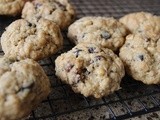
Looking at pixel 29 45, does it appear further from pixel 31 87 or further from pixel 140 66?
pixel 140 66

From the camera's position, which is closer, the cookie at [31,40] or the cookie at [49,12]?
the cookie at [31,40]

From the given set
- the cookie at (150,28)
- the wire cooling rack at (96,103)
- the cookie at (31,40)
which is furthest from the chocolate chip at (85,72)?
the cookie at (150,28)

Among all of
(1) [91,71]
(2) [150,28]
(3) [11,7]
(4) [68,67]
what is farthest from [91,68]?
(3) [11,7]

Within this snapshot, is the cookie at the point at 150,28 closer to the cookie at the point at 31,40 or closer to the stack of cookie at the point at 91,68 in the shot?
the stack of cookie at the point at 91,68

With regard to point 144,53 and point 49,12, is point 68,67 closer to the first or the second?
point 144,53

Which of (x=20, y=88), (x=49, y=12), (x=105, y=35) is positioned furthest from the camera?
(x=49, y=12)

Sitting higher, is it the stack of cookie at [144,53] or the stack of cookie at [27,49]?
the stack of cookie at [27,49]
